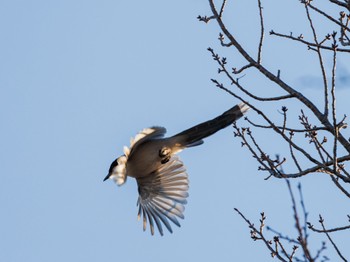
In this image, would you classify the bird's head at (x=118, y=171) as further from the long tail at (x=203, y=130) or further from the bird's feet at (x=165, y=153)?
the long tail at (x=203, y=130)

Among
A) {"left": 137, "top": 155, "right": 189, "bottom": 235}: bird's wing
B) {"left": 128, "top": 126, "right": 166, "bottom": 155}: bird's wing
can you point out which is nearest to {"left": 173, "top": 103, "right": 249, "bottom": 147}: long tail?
{"left": 128, "top": 126, "right": 166, "bottom": 155}: bird's wing

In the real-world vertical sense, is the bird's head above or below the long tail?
below

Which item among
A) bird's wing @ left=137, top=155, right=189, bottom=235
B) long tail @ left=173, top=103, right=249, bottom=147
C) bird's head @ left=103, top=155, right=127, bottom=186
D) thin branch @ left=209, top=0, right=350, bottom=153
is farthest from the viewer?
bird's wing @ left=137, top=155, right=189, bottom=235

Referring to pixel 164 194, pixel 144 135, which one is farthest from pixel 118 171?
pixel 164 194

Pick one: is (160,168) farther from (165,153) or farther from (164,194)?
(165,153)

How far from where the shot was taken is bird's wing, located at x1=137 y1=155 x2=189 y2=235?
795 cm

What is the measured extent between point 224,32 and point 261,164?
35.6 inches

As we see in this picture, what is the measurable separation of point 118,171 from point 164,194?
112 cm

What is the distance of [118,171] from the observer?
23.3 feet

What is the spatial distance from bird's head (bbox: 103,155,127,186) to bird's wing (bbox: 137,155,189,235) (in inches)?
30.2

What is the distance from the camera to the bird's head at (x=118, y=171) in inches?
276

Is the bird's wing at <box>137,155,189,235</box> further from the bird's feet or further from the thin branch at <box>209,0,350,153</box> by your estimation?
the thin branch at <box>209,0,350,153</box>

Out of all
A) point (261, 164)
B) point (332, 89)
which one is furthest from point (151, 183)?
point (332, 89)

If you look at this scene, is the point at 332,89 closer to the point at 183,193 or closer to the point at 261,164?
the point at 261,164
